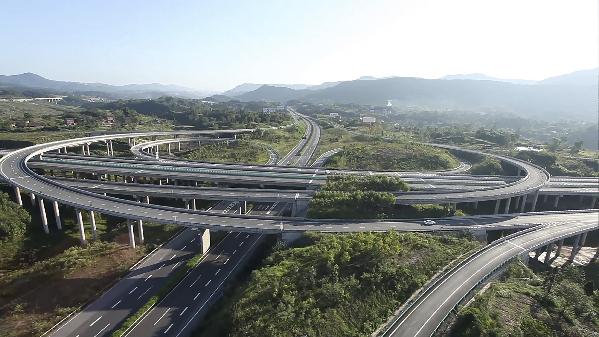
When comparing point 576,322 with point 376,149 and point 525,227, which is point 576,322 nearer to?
point 525,227

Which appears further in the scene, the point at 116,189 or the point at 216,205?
the point at 216,205

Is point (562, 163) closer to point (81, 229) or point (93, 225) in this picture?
point (93, 225)

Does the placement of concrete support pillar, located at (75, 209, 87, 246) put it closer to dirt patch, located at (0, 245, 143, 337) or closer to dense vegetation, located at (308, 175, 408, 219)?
dirt patch, located at (0, 245, 143, 337)

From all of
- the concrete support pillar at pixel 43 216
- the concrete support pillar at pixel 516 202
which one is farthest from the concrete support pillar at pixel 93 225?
the concrete support pillar at pixel 516 202

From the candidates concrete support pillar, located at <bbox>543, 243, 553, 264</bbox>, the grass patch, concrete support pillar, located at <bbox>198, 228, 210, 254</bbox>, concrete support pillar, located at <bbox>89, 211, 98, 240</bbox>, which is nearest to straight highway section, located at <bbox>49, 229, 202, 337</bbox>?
the grass patch

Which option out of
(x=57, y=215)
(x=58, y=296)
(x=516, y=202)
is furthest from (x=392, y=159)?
(x=58, y=296)

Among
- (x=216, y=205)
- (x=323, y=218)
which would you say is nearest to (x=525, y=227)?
(x=323, y=218)

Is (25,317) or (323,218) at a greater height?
(323,218)
